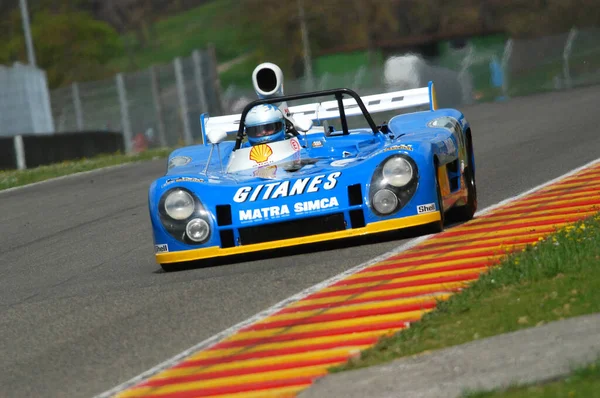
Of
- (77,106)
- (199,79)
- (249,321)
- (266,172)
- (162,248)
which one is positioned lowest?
(249,321)

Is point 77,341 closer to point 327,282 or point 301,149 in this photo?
point 327,282

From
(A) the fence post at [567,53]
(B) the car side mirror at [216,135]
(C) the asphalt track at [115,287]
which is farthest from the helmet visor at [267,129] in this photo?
(A) the fence post at [567,53]

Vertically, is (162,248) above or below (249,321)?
above

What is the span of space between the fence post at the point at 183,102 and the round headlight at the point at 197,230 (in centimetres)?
2248

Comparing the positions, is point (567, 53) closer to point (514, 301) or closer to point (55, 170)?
point (55, 170)

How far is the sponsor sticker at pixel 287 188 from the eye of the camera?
25.4 feet

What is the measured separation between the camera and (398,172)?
7797 mm

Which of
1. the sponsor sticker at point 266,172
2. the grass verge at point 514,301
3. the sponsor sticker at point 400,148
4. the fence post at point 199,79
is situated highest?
the fence post at point 199,79

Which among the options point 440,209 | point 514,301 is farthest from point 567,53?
point 514,301

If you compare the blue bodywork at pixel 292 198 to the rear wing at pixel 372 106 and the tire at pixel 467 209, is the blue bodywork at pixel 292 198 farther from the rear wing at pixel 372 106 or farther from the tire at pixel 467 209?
the rear wing at pixel 372 106

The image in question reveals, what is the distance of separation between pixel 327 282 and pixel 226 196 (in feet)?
4.09

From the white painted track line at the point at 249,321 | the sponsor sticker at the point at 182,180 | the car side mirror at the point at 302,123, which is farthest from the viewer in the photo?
the car side mirror at the point at 302,123

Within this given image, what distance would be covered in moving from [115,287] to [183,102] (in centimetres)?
2350

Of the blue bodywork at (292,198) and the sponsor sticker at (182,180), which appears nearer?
the blue bodywork at (292,198)
